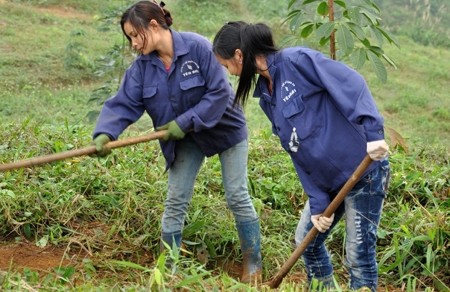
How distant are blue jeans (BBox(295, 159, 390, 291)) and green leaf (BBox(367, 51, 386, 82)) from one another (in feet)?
2.98

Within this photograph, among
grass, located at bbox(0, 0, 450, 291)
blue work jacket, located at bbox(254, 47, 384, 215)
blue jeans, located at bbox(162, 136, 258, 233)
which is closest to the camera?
blue work jacket, located at bbox(254, 47, 384, 215)

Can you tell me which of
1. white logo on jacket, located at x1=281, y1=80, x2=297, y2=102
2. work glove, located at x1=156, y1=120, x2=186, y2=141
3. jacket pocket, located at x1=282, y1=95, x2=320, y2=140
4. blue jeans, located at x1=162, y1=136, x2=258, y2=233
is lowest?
blue jeans, located at x1=162, y1=136, x2=258, y2=233

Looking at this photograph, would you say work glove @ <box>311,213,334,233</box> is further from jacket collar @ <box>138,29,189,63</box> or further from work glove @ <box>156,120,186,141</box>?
jacket collar @ <box>138,29,189,63</box>

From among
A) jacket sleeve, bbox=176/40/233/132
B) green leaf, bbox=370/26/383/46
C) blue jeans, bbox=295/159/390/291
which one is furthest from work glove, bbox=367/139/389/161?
green leaf, bbox=370/26/383/46

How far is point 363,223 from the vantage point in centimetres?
303

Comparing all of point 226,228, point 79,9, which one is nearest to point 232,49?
point 226,228

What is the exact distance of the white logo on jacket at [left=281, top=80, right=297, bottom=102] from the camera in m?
2.93

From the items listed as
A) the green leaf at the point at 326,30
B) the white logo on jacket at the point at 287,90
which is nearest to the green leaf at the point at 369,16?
the green leaf at the point at 326,30

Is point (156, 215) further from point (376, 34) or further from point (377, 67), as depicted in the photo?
point (376, 34)

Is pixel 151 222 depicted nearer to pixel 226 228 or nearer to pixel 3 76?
pixel 226 228

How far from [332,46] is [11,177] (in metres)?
2.04

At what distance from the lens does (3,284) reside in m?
2.81

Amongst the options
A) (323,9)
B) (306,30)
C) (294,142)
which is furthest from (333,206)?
(323,9)

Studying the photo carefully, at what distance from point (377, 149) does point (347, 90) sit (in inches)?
10.1
